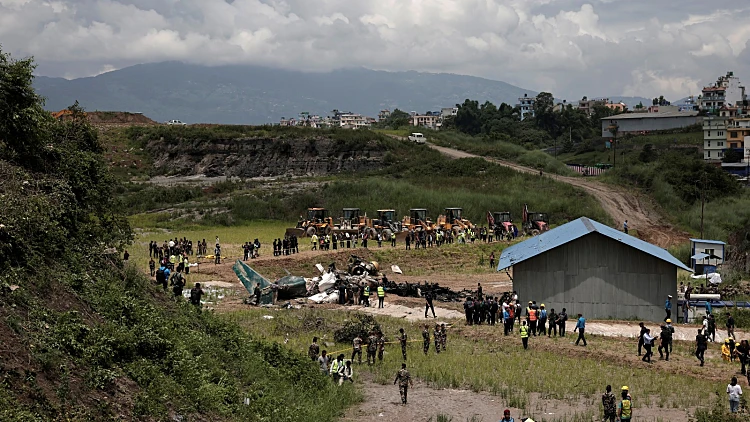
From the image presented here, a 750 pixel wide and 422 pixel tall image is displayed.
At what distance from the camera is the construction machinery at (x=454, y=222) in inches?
2100

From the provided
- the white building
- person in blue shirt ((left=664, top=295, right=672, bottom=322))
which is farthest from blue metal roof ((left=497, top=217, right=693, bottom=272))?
the white building

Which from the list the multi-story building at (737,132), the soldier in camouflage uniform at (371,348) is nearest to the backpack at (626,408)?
the soldier in camouflage uniform at (371,348)

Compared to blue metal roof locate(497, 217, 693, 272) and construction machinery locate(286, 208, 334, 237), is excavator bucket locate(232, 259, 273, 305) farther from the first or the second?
construction machinery locate(286, 208, 334, 237)

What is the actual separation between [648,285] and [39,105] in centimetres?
2151

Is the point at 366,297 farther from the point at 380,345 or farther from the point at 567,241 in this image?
the point at 380,345

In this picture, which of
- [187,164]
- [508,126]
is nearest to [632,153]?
[508,126]

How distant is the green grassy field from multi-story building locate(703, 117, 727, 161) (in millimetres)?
80230

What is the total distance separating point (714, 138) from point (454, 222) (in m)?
57.0

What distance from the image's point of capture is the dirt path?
180 feet

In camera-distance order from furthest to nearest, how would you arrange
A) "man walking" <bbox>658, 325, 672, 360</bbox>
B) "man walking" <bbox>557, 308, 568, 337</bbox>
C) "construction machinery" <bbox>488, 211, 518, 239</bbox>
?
"construction machinery" <bbox>488, 211, 518, 239</bbox> < "man walking" <bbox>557, 308, 568, 337</bbox> < "man walking" <bbox>658, 325, 672, 360</bbox>

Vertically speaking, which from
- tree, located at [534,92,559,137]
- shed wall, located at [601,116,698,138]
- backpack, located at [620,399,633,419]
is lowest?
backpack, located at [620,399,633,419]

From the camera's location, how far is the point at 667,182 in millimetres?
71000

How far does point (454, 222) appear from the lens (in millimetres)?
55438

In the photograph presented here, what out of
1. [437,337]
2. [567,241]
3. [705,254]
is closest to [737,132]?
[705,254]
